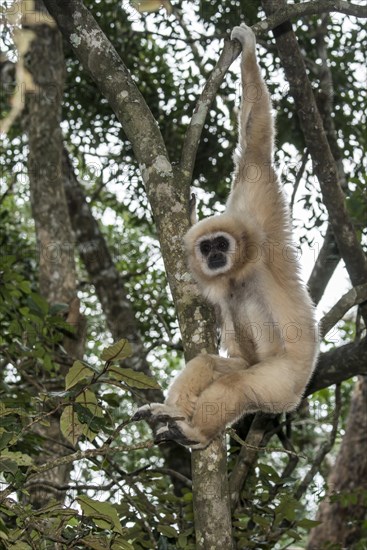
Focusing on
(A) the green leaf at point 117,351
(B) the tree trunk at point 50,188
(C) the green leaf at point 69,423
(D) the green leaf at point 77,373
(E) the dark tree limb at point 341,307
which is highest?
(B) the tree trunk at point 50,188

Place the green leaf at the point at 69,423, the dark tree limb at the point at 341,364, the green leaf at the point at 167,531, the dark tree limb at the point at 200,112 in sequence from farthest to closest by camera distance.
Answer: the dark tree limb at the point at 341,364
the green leaf at the point at 167,531
the dark tree limb at the point at 200,112
the green leaf at the point at 69,423

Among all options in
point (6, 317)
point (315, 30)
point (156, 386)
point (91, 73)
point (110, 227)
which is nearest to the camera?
point (156, 386)

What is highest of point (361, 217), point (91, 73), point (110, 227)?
point (110, 227)

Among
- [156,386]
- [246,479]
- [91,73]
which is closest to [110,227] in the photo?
[246,479]

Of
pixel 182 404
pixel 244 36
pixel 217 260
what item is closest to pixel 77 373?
pixel 182 404

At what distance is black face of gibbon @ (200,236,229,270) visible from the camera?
4.93 meters

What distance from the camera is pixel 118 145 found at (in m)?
7.92

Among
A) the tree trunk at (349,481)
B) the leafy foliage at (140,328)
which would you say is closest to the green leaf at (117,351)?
the leafy foliage at (140,328)

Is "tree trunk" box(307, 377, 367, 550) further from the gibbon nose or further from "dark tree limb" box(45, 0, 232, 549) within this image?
"dark tree limb" box(45, 0, 232, 549)

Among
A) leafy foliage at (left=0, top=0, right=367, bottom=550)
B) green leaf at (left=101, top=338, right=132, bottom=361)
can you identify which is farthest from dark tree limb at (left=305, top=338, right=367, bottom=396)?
green leaf at (left=101, top=338, right=132, bottom=361)

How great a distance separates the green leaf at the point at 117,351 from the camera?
3311mm

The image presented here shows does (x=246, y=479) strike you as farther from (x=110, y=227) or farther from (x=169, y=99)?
(x=110, y=227)

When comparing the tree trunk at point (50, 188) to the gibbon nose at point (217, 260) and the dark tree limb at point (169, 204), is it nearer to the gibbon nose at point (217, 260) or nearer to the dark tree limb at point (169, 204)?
the gibbon nose at point (217, 260)

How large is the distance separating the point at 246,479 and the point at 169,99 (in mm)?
4127
